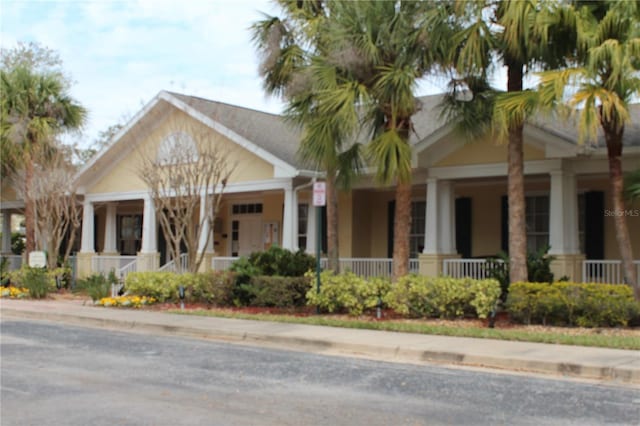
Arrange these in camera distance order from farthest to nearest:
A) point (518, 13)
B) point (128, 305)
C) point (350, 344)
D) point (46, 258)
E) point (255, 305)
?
point (46, 258), point (128, 305), point (255, 305), point (518, 13), point (350, 344)

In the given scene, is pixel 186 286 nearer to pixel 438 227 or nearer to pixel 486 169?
pixel 438 227

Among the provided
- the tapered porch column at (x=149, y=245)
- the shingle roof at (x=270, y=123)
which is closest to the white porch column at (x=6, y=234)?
the tapered porch column at (x=149, y=245)

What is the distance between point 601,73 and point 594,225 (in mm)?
6452

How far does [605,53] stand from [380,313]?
6709 millimetres

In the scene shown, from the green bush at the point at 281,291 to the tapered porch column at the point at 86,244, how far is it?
1018 centimetres

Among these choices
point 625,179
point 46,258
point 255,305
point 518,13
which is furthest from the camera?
point 46,258

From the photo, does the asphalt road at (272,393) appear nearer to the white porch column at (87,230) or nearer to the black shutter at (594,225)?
the black shutter at (594,225)

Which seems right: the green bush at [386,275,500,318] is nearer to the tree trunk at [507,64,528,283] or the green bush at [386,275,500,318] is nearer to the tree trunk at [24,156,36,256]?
the tree trunk at [507,64,528,283]

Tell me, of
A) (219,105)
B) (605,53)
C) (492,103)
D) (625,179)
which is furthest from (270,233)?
(605,53)

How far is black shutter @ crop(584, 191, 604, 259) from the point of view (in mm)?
18297

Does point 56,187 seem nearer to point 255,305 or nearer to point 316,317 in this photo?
point 255,305

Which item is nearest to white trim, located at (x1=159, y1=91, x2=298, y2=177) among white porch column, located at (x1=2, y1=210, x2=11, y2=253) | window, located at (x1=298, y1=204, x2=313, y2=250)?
window, located at (x1=298, y1=204, x2=313, y2=250)

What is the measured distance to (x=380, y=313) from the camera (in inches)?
617

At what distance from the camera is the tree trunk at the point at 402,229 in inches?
625
